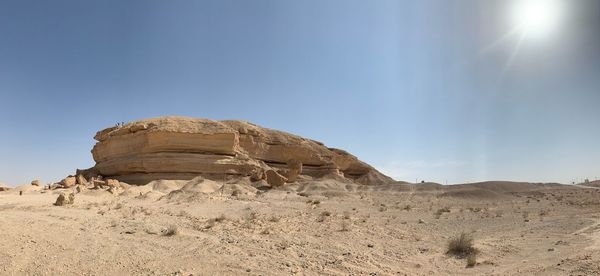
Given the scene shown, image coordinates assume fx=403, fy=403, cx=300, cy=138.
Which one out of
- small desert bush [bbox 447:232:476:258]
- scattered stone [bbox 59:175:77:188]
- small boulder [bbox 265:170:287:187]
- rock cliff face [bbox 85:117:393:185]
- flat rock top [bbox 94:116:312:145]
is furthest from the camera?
flat rock top [bbox 94:116:312:145]

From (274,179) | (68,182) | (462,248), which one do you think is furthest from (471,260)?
(68,182)

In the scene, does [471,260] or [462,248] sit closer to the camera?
[471,260]

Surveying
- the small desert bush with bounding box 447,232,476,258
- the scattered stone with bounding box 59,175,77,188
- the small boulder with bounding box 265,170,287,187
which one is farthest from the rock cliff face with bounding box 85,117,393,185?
the small desert bush with bounding box 447,232,476,258

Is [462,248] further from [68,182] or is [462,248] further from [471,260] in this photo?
[68,182]

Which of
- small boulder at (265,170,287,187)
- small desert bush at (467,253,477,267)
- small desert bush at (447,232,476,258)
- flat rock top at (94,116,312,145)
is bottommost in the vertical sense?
small desert bush at (467,253,477,267)

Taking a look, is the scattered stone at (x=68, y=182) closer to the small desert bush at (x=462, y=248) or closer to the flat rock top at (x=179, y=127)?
the flat rock top at (x=179, y=127)

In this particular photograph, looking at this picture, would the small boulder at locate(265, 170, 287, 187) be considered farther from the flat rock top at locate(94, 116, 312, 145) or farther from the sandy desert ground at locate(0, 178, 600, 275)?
the sandy desert ground at locate(0, 178, 600, 275)

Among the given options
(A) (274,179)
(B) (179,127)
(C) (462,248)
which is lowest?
(C) (462,248)

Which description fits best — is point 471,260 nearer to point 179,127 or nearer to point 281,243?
point 281,243

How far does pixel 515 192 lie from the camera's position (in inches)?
1251

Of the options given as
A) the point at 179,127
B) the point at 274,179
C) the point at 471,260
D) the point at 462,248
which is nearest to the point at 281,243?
the point at 471,260

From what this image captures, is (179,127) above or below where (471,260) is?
above

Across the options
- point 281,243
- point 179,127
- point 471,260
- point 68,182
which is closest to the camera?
point 471,260

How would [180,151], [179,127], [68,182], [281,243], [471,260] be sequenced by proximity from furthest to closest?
1. [180,151]
2. [179,127]
3. [68,182]
4. [281,243]
5. [471,260]
